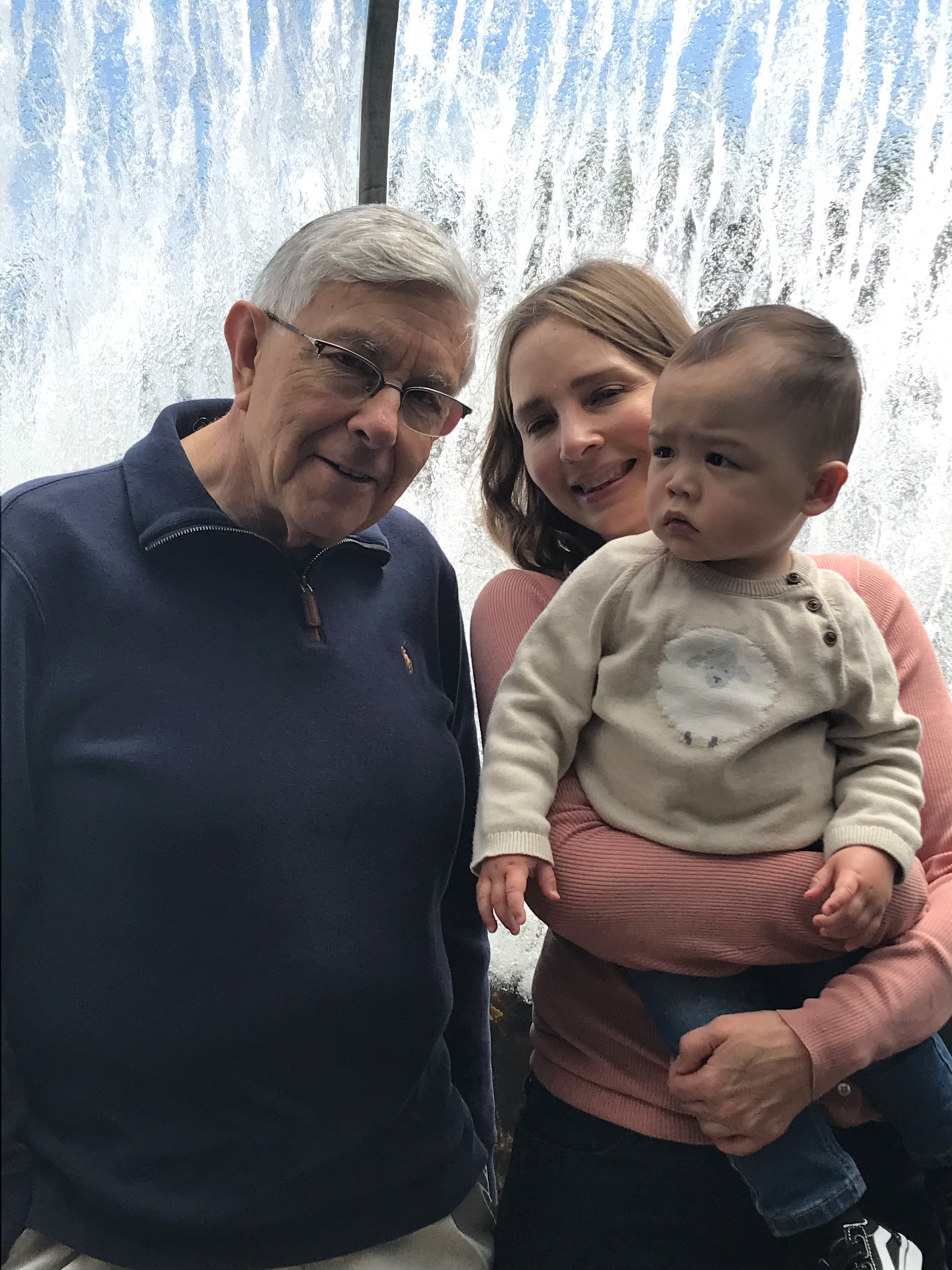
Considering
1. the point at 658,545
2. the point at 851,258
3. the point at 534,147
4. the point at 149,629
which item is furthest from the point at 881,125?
the point at 149,629

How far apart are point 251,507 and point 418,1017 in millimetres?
713

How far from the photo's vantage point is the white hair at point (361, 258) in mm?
1433

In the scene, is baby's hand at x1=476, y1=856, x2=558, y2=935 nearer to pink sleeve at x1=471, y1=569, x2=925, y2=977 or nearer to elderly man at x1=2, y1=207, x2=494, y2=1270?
pink sleeve at x1=471, y1=569, x2=925, y2=977

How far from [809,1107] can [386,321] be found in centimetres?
112

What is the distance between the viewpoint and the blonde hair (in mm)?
1662

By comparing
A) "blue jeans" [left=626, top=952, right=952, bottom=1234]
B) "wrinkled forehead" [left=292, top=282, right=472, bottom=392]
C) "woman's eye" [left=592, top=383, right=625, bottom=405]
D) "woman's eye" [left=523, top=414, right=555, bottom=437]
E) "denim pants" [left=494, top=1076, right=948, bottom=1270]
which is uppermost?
"wrinkled forehead" [left=292, top=282, right=472, bottom=392]

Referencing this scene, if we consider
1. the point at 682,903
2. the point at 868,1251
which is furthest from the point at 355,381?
the point at 868,1251

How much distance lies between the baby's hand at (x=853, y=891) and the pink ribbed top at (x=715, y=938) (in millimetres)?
50

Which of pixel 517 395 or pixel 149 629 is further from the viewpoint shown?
pixel 517 395

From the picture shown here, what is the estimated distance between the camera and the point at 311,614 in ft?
4.81

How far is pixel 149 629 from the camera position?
52.0 inches

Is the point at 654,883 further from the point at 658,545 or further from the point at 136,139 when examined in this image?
the point at 136,139

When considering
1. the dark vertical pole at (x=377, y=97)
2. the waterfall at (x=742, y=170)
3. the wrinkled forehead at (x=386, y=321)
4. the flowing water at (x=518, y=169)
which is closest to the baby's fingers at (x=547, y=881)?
the wrinkled forehead at (x=386, y=321)

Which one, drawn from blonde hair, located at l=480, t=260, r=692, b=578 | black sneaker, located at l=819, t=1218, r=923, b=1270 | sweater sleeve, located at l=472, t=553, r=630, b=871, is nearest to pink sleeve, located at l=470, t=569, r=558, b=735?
blonde hair, located at l=480, t=260, r=692, b=578
